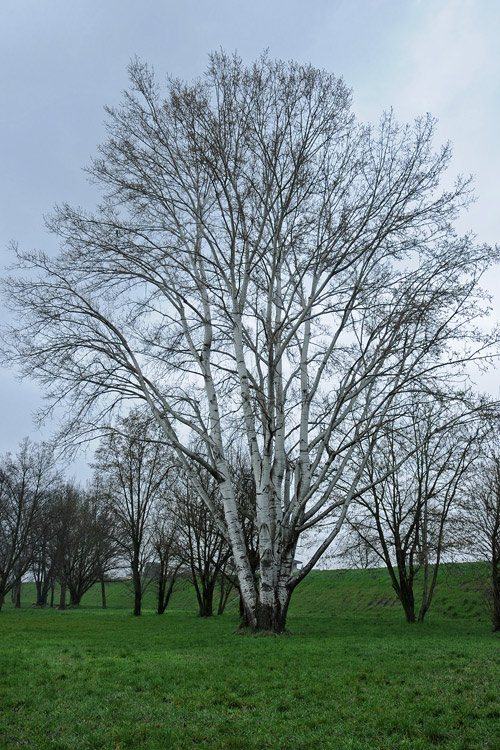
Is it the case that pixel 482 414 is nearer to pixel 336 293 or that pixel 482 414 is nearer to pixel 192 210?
pixel 336 293

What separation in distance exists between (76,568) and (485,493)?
118ft

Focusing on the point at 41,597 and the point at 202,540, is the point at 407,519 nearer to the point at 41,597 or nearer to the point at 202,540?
the point at 202,540

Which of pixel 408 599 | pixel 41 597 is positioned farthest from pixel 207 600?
pixel 41 597

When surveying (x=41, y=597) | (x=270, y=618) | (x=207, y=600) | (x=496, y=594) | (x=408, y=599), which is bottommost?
(x=41, y=597)

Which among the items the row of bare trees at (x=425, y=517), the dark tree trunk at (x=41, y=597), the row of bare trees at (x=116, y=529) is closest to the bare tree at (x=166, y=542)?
the row of bare trees at (x=116, y=529)

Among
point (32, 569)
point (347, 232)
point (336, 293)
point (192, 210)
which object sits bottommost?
point (32, 569)

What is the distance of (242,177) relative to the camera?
45.4 ft

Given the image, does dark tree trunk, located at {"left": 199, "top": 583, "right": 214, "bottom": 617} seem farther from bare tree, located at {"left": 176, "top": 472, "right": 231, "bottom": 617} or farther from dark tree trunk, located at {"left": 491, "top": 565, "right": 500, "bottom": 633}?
dark tree trunk, located at {"left": 491, "top": 565, "right": 500, "bottom": 633}

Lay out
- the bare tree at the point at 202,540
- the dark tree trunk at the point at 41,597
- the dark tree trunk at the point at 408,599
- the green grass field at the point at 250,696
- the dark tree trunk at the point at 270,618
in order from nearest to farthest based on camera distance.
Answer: the green grass field at the point at 250,696, the dark tree trunk at the point at 270,618, the dark tree trunk at the point at 408,599, the bare tree at the point at 202,540, the dark tree trunk at the point at 41,597

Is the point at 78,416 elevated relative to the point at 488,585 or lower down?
elevated

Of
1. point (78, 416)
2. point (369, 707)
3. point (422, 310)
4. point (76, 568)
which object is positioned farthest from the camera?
point (76, 568)

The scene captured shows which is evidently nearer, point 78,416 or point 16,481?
point 78,416

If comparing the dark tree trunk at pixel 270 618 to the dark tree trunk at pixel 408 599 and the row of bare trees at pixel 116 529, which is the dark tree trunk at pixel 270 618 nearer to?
the row of bare trees at pixel 116 529

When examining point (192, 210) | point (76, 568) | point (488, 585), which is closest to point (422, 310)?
point (192, 210)
